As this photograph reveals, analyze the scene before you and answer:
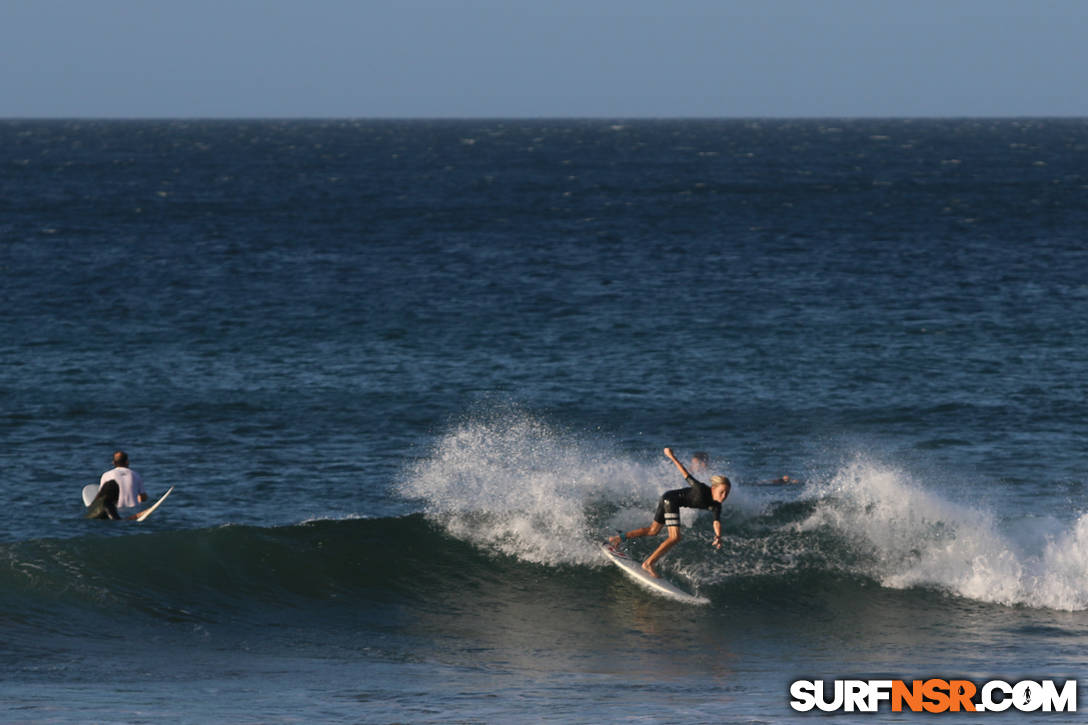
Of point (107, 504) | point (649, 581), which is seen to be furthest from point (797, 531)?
point (107, 504)

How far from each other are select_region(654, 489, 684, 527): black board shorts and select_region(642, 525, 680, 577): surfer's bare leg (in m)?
0.10

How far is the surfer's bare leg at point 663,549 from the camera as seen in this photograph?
19.6m

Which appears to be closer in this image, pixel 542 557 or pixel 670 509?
pixel 670 509

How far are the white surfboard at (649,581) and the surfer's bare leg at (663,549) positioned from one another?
12 centimetres

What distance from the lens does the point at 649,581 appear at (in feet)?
66.7

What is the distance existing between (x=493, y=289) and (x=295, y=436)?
952 inches

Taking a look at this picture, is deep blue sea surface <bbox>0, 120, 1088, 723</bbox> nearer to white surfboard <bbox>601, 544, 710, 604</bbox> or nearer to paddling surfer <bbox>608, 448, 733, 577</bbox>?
white surfboard <bbox>601, 544, 710, 604</bbox>

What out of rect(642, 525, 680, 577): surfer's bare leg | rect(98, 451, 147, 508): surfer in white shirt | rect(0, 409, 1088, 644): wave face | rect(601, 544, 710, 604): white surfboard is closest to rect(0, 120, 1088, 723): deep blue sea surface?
rect(0, 409, 1088, 644): wave face

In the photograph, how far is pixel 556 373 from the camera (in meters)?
39.7

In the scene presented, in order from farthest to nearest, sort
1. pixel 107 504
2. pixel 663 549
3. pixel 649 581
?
1. pixel 107 504
2. pixel 649 581
3. pixel 663 549

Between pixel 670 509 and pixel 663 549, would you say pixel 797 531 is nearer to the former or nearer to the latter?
pixel 663 549

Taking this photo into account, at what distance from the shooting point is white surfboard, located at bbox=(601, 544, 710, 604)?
2009 cm

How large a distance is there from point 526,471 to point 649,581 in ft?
13.6

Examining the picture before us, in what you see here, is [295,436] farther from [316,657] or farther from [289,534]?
[316,657]
